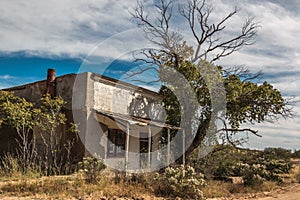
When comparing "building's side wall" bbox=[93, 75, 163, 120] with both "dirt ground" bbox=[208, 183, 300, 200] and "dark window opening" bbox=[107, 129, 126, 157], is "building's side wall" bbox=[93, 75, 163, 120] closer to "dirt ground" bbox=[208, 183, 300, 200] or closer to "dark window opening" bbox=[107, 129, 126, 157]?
"dark window opening" bbox=[107, 129, 126, 157]

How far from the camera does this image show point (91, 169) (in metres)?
10.3

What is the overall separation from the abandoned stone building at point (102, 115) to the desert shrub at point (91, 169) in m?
2.17

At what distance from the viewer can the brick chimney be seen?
49.3 feet

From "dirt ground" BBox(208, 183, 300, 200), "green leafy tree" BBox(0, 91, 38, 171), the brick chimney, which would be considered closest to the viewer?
"dirt ground" BBox(208, 183, 300, 200)

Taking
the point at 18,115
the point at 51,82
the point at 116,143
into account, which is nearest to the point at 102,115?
the point at 116,143

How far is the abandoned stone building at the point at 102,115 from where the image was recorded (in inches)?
551

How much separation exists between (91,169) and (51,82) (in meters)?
6.49

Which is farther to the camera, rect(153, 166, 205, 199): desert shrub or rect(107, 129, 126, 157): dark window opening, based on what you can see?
rect(107, 129, 126, 157): dark window opening

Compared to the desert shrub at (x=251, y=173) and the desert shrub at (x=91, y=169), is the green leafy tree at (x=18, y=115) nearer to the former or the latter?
the desert shrub at (x=91, y=169)

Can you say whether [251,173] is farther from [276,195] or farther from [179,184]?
[179,184]

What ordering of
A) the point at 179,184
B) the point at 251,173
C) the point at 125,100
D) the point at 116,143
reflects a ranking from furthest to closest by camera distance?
the point at 125,100
the point at 116,143
the point at 251,173
the point at 179,184

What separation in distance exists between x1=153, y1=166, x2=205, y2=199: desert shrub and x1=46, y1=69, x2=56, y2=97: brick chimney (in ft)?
23.9

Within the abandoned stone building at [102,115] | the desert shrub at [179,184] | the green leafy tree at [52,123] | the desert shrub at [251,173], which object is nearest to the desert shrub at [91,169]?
the desert shrub at [179,184]

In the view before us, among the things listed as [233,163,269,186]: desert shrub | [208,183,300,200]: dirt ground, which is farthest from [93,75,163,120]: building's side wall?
[208,183,300,200]: dirt ground
